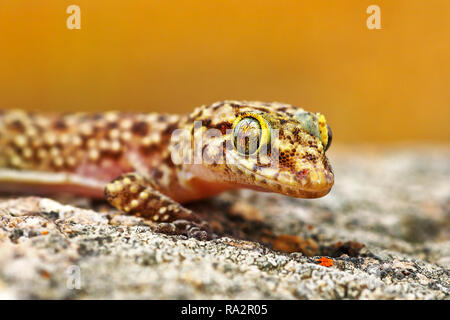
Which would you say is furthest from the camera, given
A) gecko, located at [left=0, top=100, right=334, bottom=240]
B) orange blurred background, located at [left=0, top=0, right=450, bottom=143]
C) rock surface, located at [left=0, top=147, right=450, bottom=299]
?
orange blurred background, located at [left=0, top=0, right=450, bottom=143]

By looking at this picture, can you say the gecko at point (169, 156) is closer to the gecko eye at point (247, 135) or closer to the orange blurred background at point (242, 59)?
the gecko eye at point (247, 135)

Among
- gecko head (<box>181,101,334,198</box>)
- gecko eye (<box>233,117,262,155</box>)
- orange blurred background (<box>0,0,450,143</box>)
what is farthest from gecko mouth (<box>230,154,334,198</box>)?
orange blurred background (<box>0,0,450,143</box>)

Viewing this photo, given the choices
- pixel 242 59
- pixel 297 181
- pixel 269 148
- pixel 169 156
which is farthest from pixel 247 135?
pixel 242 59

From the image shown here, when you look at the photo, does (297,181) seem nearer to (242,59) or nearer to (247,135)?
(247,135)

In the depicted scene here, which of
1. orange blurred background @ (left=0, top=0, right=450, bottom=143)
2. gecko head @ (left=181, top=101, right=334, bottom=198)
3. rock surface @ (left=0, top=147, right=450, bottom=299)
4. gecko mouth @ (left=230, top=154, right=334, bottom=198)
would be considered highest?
orange blurred background @ (left=0, top=0, right=450, bottom=143)

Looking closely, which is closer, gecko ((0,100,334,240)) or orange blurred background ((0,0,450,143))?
gecko ((0,100,334,240))

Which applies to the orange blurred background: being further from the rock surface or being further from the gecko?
→ the rock surface

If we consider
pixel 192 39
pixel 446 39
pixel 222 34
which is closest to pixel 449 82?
pixel 446 39
